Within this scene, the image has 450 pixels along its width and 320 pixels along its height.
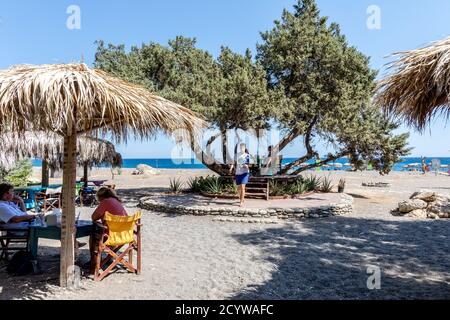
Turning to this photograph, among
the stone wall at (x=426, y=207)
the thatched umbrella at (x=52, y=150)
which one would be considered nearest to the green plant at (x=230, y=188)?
the thatched umbrella at (x=52, y=150)

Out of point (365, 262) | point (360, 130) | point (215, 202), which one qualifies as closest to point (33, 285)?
point (365, 262)

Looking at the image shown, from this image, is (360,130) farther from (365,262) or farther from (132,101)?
(132,101)

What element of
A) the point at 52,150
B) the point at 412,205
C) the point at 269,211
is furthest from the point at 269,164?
the point at 52,150

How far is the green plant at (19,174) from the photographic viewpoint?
1549 centimetres

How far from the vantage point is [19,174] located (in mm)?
16219

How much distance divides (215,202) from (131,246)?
7256mm

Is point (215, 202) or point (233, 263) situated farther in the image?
point (215, 202)

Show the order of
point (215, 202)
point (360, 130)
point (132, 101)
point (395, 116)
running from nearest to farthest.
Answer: point (132, 101)
point (395, 116)
point (215, 202)
point (360, 130)

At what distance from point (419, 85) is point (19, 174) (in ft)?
55.8

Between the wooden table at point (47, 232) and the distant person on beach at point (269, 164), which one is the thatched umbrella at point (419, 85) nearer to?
the wooden table at point (47, 232)

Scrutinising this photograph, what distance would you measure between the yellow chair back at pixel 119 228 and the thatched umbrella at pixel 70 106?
48cm

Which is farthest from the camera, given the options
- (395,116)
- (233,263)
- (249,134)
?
(249,134)

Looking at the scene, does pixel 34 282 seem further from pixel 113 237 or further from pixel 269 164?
pixel 269 164

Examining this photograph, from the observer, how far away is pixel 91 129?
5.13 meters
